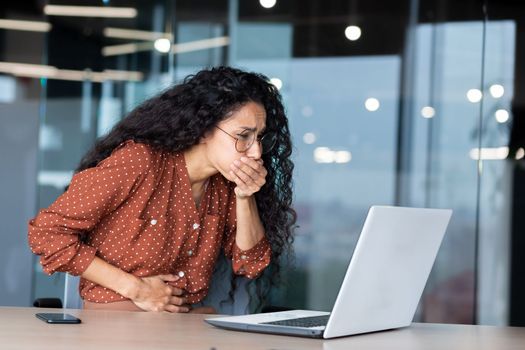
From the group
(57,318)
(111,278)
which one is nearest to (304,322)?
(57,318)

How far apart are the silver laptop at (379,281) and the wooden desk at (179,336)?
31 millimetres

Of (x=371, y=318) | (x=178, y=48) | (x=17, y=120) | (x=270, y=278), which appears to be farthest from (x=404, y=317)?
(x=17, y=120)

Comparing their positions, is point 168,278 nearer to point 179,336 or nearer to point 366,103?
point 179,336

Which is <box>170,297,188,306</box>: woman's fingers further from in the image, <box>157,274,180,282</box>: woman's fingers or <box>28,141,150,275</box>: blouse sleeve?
<box>28,141,150,275</box>: blouse sleeve

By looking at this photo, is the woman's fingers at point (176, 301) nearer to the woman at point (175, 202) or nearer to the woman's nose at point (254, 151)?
the woman at point (175, 202)

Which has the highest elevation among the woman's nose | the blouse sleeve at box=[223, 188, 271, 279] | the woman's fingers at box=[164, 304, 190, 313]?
the woman's nose

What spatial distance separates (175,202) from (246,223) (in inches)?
8.6

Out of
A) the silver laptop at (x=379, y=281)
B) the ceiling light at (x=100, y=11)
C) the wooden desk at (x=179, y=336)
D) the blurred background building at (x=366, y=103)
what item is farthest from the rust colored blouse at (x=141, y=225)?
the ceiling light at (x=100, y=11)

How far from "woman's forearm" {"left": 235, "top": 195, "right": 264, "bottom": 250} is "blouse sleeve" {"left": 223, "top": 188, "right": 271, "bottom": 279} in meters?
0.02

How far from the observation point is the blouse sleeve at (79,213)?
7.83 ft

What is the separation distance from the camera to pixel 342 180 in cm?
479

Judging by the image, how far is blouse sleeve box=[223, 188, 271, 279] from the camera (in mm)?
2672

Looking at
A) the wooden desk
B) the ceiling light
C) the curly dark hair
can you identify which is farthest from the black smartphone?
the ceiling light

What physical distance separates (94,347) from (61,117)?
3.48 meters
